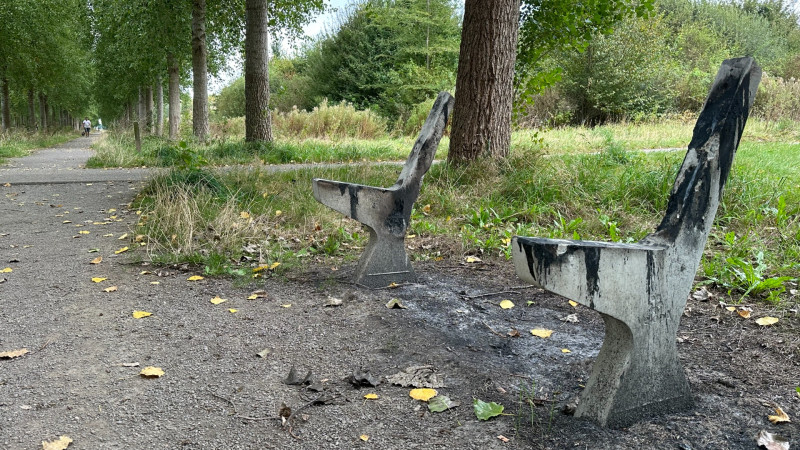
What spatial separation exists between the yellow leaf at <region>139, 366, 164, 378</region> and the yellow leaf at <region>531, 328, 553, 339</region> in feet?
5.95

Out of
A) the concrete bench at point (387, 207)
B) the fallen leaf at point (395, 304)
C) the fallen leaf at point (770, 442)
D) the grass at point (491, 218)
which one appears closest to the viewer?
the fallen leaf at point (770, 442)

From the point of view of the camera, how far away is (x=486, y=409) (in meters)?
2.11

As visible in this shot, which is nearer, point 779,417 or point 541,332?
point 779,417

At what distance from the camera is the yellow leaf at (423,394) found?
2242mm

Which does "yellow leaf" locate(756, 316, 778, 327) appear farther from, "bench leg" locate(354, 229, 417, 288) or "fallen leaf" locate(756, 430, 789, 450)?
"bench leg" locate(354, 229, 417, 288)

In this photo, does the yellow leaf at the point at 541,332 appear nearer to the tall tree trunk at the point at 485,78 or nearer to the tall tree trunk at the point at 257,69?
the tall tree trunk at the point at 485,78

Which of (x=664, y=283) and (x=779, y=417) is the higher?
(x=664, y=283)

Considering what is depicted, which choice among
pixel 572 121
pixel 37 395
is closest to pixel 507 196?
pixel 37 395

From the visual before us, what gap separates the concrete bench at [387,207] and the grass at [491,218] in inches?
29.9

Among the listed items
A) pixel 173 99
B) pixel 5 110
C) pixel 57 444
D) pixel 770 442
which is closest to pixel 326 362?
pixel 57 444

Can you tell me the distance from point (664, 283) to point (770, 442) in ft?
1.97

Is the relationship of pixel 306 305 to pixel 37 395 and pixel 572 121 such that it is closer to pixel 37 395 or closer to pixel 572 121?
pixel 37 395

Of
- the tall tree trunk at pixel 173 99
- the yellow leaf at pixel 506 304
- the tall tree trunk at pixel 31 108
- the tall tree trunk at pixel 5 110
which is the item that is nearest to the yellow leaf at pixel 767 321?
the yellow leaf at pixel 506 304

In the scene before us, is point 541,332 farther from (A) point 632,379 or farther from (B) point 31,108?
(B) point 31,108
